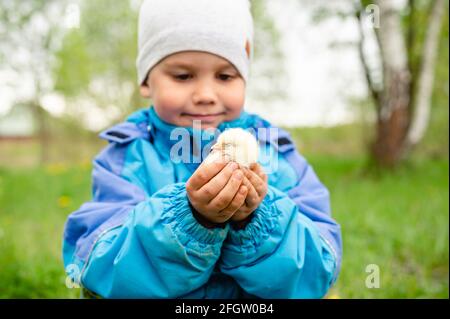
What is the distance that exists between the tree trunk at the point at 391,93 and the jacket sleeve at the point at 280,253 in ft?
16.7

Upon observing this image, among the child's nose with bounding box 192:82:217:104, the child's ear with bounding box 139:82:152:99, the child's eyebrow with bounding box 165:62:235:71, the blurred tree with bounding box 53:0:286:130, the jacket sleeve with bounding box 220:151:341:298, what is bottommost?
the jacket sleeve with bounding box 220:151:341:298

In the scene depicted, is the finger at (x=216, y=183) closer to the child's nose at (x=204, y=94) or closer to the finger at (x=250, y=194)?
the finger at (x=250, y=194)

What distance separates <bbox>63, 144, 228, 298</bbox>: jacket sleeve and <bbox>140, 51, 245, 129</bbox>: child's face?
0.32 m

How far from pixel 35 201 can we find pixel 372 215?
4.01 meters

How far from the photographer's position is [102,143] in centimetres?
1697

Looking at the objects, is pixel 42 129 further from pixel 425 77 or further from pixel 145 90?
pixel 145 90

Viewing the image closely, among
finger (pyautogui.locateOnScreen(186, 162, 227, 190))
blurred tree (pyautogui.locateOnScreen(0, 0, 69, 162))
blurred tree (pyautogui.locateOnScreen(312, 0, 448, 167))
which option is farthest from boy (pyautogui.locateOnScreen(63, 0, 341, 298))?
blurred tree (pyautogui.locateOnScreen(0, 0, 69, 162))

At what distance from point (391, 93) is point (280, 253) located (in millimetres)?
5374

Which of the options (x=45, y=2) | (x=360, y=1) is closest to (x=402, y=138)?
(x=360, y=1)

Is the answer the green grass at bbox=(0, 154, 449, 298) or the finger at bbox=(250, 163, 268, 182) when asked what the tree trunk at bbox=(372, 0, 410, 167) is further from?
the finger at bbox=(250, 163, 268, 182)

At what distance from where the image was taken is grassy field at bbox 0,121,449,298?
2490 millimetres

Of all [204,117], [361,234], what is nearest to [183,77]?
[204,117]

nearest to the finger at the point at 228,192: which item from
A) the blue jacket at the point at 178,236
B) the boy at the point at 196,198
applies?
the boy at the point at 196,198
